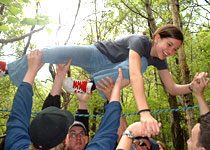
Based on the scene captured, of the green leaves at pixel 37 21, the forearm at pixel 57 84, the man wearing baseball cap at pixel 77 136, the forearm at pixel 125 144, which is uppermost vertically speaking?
the green leaves at pixel 37 21

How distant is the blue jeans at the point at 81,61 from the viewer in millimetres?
1951

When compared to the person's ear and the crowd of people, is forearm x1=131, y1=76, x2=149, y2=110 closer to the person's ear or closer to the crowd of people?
the crowd of people

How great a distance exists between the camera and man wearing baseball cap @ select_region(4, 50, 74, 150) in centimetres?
117

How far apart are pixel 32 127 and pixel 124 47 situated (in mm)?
1279

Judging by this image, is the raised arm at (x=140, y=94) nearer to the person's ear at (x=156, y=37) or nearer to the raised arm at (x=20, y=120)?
the person's ear at (x=156, y=37)

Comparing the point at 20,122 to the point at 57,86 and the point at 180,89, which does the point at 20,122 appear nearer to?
the point at 57,86

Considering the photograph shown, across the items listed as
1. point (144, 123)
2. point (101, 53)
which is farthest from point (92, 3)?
point (144, 123)

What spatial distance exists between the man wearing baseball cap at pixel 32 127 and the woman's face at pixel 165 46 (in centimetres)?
124

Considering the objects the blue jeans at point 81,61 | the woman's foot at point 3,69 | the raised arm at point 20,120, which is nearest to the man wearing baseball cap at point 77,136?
the blue jeans at point 81,61

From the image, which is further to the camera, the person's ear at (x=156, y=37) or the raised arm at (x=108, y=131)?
the person's ear at (x=156, y=37)

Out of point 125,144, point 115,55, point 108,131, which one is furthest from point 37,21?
point 125,144

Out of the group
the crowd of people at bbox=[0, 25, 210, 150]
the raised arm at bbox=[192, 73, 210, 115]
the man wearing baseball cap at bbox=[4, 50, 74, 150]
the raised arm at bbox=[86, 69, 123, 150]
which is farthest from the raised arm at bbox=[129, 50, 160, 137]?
the raised arm at bbox=[192, 73, 210, 115]

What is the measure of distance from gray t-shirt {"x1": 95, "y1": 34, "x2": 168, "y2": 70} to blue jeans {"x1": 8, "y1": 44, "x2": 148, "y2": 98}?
0.19 ft

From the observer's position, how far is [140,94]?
160cm
